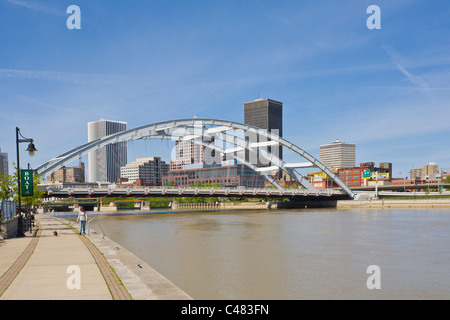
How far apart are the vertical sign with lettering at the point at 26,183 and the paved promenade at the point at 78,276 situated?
7442mm

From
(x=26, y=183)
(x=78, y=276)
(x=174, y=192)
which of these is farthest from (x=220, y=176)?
(x=78, y=276)

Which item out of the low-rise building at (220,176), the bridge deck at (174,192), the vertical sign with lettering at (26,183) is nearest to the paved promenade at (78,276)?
the vertical sign with lettering at (26,183)

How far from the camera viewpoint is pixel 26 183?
82.3 ft

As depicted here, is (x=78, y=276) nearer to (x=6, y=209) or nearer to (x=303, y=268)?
(x=303, y=268)

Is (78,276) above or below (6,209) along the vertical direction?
below

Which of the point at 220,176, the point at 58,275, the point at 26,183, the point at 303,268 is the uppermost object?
the point at 26,183

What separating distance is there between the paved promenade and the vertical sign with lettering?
7.44 m

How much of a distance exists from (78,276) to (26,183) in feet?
52.7

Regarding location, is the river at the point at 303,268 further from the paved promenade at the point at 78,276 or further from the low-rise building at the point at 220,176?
the low-rise building at the point at 220,176

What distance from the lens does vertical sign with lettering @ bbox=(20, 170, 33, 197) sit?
80.5 ft

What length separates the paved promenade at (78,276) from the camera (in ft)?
30.8
